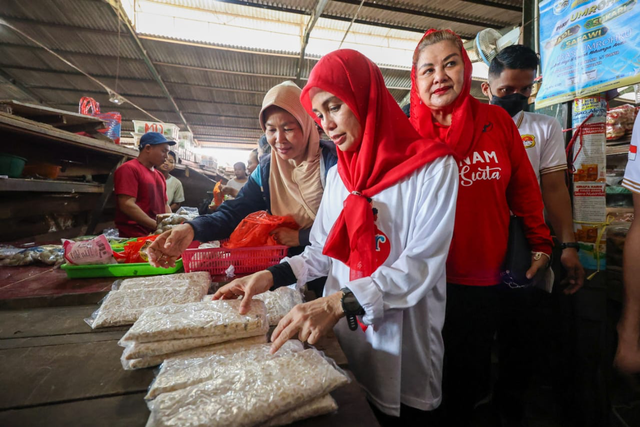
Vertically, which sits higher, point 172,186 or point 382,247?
point 172,186

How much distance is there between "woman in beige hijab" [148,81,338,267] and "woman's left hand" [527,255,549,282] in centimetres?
117

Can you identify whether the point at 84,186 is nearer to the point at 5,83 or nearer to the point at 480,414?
the point at 480,414

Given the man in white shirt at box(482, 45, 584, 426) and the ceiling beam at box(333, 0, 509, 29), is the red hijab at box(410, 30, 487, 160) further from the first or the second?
the ceiling beam at box(333, 0, 509, 29)

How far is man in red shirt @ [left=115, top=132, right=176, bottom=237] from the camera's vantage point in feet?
10.0

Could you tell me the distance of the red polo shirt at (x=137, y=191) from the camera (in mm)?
3057

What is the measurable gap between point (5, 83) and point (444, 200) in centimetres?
1095

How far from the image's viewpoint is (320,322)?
3.03 feet

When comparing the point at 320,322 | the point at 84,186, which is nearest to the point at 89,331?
the point at 320,322

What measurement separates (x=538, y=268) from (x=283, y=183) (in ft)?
4.93

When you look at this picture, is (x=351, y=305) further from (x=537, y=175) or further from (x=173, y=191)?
(x=173, y=191)

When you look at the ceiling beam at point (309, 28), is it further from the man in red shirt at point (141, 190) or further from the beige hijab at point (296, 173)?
the beige hijab at point (296, 173)

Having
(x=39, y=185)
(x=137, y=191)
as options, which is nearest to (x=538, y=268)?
(x=137, y=191)

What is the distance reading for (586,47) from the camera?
178 centimetres

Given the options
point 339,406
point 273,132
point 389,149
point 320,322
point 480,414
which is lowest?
point 480,414
